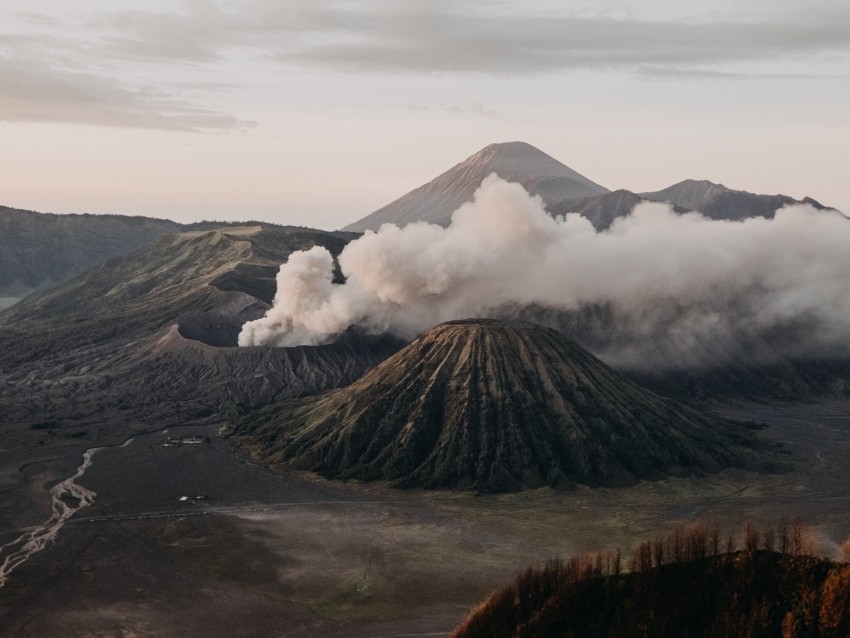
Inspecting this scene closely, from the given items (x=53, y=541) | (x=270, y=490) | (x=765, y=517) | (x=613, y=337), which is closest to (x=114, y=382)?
(x=270, y=490)

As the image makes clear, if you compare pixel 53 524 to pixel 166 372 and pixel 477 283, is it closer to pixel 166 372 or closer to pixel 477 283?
pixel 166 372

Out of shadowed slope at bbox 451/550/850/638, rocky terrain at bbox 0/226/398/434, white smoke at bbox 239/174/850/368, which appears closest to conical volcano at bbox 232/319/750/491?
rocky terrain at bbox 0/226/398/434

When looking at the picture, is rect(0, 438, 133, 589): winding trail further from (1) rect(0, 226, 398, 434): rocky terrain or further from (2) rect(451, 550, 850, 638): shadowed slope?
(2) rect(451, 550, 850, 638): shadowed slope

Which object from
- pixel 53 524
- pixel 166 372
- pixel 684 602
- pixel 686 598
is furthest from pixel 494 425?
pixel 166 372

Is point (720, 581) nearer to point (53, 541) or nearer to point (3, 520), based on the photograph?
point (53, 541)

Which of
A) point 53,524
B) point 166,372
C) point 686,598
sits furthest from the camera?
point 166,372

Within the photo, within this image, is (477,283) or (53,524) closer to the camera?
(53,524)
